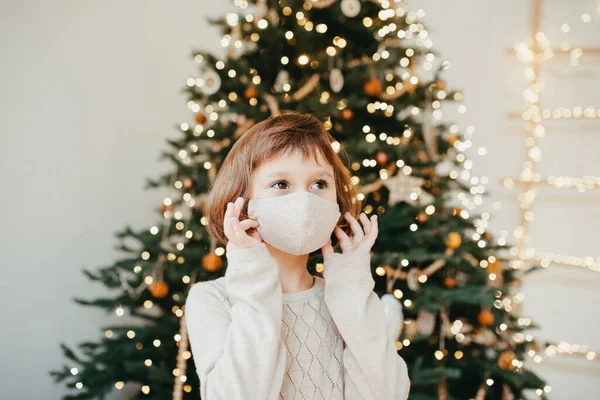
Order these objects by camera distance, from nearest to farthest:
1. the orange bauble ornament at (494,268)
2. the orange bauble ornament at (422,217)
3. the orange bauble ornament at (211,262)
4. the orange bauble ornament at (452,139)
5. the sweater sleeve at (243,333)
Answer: the sweater sleeve at (243,333) → the orange bauble ornament at (211,262) → the orange bauble ornament at (422,217) → the orange bauble ornament at (494,268) → the orange bauble ornament at (452,139)

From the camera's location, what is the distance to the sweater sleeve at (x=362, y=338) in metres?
0.83

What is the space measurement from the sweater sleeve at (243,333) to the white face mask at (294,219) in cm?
4

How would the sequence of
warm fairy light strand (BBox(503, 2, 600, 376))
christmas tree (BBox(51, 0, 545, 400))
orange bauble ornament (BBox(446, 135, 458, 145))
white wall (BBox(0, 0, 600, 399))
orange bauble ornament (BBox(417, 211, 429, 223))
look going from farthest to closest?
warm fairy light strand (BBox(503, 2, 600, 376)), white wall (BBox(0, 0, 600, 399)), orange bauble ornament (BBox(446, 135, 458, 145)), orange bauble ornament (BBox(417, 211, 429, 223)), christmas tree (BBox(51, 0, 545, 400))

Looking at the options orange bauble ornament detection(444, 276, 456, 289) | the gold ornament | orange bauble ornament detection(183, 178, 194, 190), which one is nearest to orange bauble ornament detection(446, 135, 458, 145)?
the gold ornament

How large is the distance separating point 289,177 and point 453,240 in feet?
3.51

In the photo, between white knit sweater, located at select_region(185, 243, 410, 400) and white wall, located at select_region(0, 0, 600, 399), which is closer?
white knit sweater, located at select_region(185, 243, 410, 400)

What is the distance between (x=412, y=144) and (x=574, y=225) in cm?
163

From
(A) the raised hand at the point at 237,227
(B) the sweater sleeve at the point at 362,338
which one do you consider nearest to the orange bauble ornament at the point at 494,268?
(B) the sweater sleeve at the point at 362,338

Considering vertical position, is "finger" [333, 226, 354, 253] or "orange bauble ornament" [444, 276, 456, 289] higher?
"finger" [333, 226, 354, 253]

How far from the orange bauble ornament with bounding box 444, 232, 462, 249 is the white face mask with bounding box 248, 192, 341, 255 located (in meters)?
0.99

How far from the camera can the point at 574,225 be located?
2.84 m

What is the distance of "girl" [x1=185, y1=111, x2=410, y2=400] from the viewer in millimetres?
783

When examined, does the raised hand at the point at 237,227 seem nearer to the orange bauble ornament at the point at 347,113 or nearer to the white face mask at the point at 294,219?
the white face mask at the point at 294,219

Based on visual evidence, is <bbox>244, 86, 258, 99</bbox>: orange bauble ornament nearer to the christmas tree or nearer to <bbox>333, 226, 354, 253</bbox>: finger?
the christmas tree
